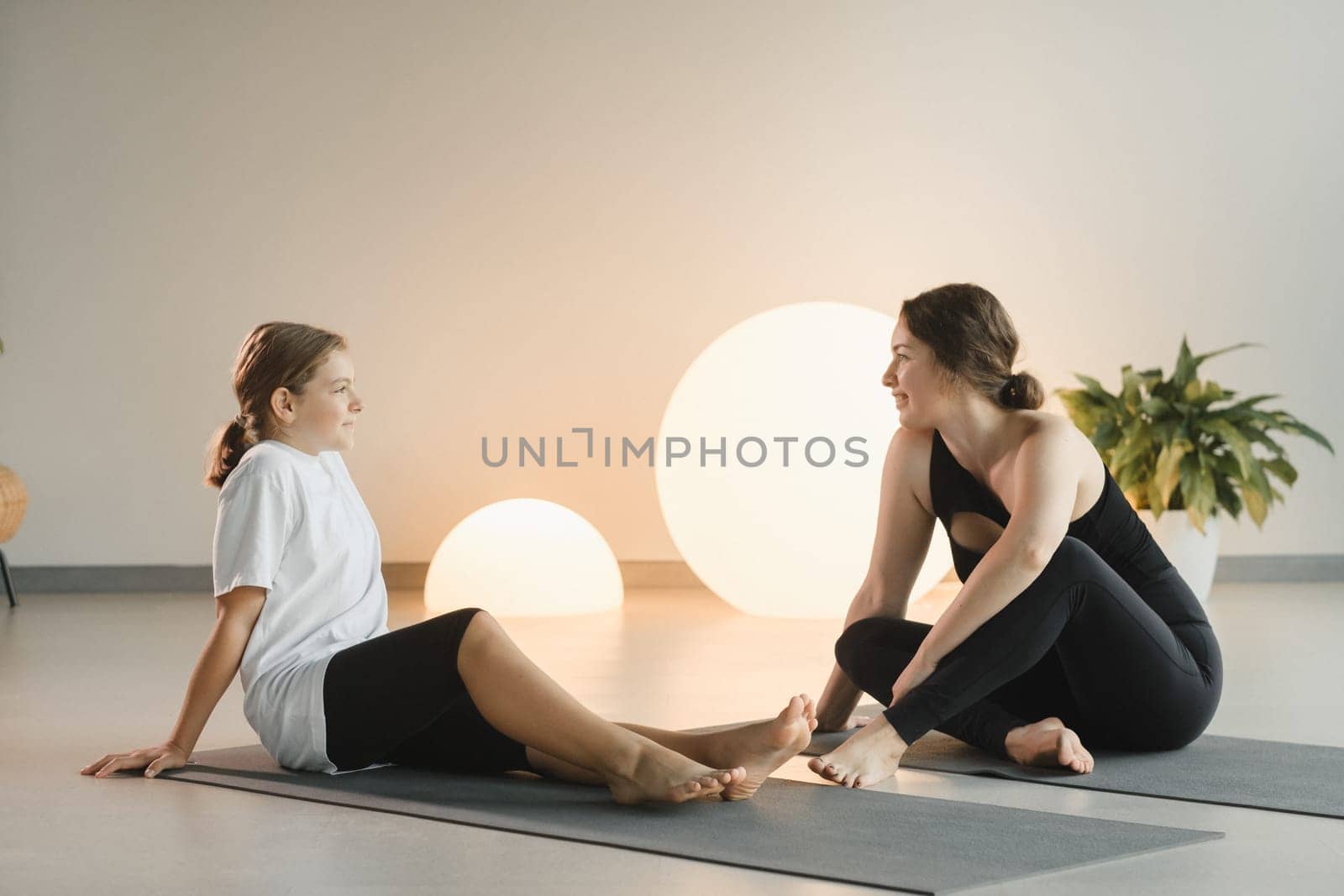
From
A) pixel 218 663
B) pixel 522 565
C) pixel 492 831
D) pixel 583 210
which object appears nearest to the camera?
pixel 492 831

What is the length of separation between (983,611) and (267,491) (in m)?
0.97

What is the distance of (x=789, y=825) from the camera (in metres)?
1.81

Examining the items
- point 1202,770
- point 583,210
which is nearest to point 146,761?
point 1202,770

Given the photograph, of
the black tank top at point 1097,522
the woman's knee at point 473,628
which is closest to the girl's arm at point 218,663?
the woman's knee at point 473,628

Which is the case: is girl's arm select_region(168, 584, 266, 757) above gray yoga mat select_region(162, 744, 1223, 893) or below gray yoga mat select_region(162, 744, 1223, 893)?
above

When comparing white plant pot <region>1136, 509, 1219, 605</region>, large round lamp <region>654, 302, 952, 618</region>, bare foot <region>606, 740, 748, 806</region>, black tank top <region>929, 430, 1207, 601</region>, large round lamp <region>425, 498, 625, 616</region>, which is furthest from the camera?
white plant pot <region>1136, 509, 1219, 605</region>

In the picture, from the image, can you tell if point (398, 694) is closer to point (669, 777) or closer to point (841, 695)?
point (669, 777)

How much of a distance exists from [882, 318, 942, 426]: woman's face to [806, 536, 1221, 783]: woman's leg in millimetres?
281

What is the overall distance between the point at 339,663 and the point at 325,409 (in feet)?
1.19

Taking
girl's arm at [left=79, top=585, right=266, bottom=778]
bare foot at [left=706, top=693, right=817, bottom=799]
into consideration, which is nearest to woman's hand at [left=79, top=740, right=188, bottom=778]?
girl's arm at [left=79, top=585, right=266, bottom=778]

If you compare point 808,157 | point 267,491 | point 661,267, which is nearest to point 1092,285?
point 808,157

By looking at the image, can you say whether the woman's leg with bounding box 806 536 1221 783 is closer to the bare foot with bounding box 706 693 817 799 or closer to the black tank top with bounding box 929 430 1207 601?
the black tank top with bounding box 929 430 1207 601

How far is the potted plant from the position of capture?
14.6 feet

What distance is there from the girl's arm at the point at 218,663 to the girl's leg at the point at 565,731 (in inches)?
12.7
